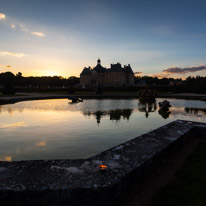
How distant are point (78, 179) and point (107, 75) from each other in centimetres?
9430

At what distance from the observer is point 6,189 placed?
284 cm

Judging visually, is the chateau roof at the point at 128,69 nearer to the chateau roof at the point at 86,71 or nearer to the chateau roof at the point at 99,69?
the chateau roof at the point at 99,69

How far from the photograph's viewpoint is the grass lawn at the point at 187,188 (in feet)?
11.1

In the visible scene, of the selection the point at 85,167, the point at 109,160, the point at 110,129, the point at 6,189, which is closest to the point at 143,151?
the point at 109,160

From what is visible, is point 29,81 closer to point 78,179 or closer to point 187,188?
point 78,179

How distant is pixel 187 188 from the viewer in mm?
3824

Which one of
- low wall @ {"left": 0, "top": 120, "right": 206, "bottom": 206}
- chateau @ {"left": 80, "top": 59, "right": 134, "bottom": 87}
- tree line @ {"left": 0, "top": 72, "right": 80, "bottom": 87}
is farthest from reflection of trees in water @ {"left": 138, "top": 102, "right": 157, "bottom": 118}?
tree line @ {"left": 0, "top": 72, "right": 80, "bottom": 87}

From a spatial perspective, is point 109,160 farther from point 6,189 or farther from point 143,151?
point 6,189

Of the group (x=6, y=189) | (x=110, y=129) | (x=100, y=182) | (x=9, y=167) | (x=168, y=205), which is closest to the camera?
(x=6, y=189)

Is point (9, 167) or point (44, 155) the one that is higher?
point (9, 167)

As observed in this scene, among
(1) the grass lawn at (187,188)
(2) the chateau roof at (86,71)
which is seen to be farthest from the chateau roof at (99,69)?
(1) the grass lawn at (187,188)

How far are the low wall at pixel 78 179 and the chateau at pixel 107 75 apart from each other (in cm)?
8573

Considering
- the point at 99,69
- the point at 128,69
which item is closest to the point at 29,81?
the point at 99,69

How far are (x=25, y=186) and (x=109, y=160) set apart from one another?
73.5 inches
